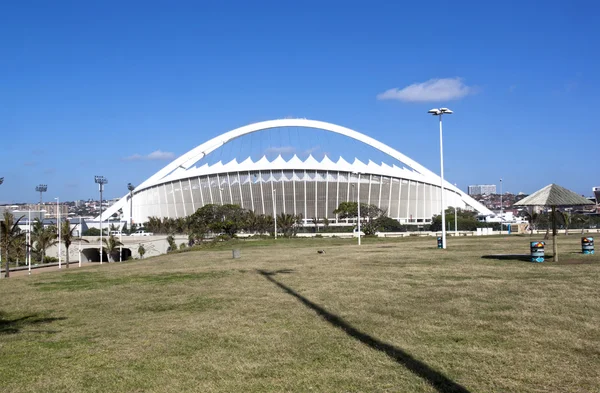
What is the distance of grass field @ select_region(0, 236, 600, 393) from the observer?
24.0 ft

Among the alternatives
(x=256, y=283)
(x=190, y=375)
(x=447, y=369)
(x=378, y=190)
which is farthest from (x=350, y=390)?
(x=378, y=190)

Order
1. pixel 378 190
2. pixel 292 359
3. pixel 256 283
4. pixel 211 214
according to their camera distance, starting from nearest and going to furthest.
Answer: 1. pixel 292 359
2. pixel 256 283
3. pixel 211 214
4. pixel 378 190

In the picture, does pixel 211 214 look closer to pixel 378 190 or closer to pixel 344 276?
pixel 378 190

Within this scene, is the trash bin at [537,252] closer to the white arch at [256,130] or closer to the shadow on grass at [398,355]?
the shadow on grass at [398,355]

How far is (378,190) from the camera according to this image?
112 metres

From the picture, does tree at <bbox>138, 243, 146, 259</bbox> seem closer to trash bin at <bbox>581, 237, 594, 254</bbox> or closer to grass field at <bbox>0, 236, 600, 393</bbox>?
grass field at <bbox>0, 236, 600, 393</bbox>

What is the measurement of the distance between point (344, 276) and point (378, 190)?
93868 millimetres

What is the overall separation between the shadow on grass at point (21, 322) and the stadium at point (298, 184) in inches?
3618

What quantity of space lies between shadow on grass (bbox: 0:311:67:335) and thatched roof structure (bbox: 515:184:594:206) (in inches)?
860

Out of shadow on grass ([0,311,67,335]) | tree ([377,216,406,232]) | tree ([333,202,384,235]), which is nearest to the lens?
shadow on grass ([0,311,67,335])

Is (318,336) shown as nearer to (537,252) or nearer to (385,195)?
(537,252)

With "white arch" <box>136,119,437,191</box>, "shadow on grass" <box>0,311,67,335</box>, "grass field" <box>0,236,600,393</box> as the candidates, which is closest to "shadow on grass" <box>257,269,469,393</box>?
"grass field" <box>0,236,600,393</box>

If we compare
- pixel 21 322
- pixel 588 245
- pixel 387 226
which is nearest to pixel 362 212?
pixel 387 226

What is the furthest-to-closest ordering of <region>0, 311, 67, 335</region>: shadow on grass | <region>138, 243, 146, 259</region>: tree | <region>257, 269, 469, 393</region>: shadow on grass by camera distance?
<region>138, 243, 146, 259</region>: tree, <region>0, 311, 67, 335</region>: shadow on grass, <region>257, 269, 469, 393</region>: shadow on grass
